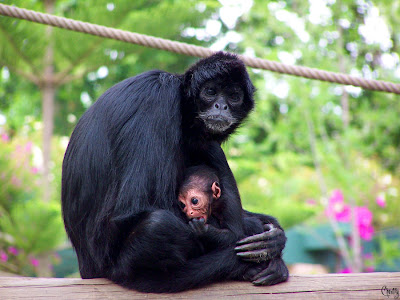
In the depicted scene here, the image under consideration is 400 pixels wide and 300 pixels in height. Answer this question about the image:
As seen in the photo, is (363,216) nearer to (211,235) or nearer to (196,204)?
(196,204)

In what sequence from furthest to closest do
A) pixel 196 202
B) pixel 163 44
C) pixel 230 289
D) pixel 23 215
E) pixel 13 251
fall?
pixel 13 251 → pixel 23 215 → pixel 163 44 → pixel 196 202 → pixel 230 289

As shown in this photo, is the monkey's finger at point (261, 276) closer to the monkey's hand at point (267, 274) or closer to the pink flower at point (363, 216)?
the monkey's hand at point (267, 274)

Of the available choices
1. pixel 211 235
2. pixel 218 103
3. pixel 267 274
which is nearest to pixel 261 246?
pixel 267 274

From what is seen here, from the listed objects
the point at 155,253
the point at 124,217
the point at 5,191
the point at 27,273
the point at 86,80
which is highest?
the point at 124,217

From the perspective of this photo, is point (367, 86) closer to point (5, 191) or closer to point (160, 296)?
point (160, 296)

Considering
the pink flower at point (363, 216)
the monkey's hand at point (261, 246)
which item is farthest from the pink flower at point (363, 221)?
the monkey's hand at point (261, 246)

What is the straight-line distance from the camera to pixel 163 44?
373 cm

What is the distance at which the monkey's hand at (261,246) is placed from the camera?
2721 mm

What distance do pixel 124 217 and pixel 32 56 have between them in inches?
219

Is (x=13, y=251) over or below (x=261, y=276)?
below

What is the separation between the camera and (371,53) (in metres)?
8.04

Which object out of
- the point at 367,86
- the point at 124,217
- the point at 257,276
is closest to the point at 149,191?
the point at 124,217
